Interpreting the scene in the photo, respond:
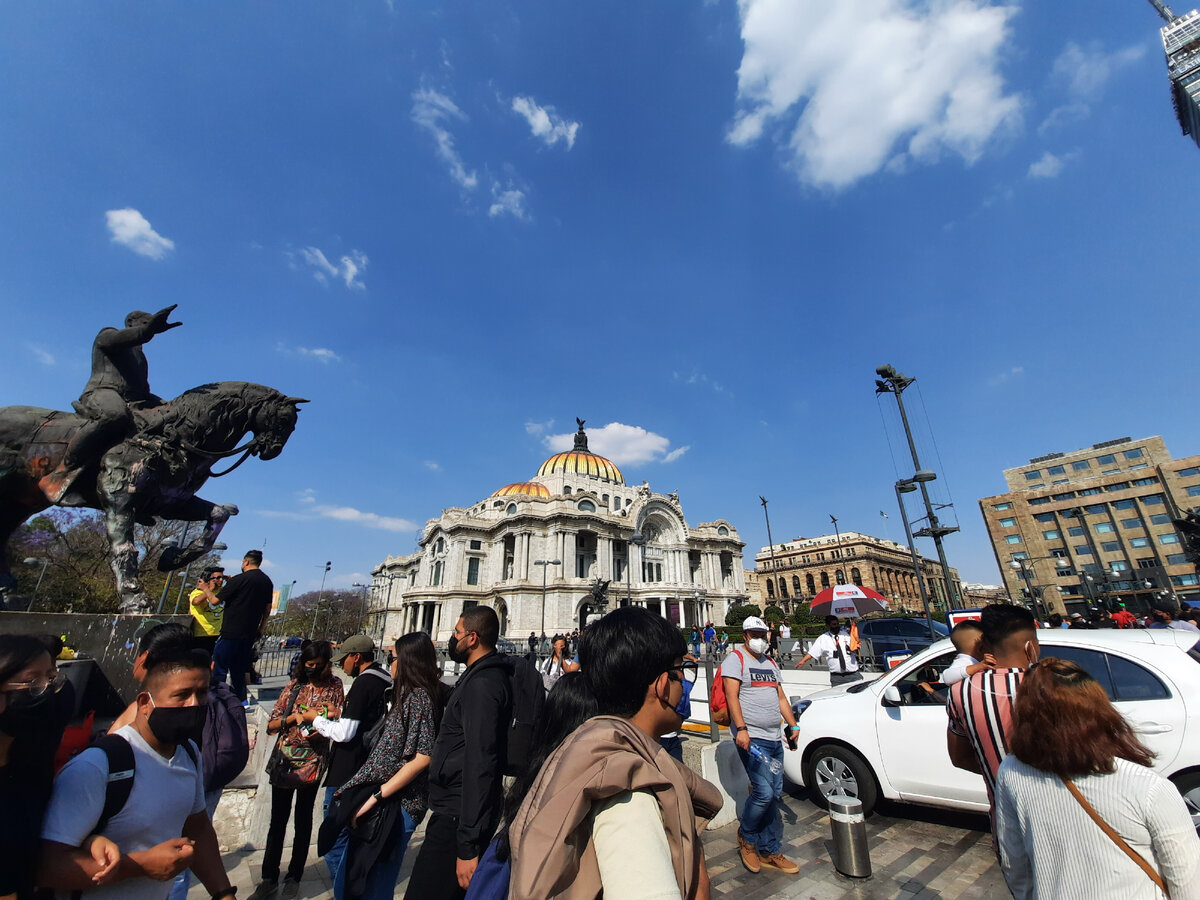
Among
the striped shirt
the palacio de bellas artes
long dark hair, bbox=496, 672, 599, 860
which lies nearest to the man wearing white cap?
the striped shirt

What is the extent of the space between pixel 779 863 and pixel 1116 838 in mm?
3007

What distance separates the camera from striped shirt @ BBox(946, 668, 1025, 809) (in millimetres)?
2334

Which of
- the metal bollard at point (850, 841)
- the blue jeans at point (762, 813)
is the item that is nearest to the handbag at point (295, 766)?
the blue jeans at point (762, 813)

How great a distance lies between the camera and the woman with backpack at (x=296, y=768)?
11.2 ft

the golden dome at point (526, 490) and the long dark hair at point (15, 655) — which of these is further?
the golden dome at point (526, 490)

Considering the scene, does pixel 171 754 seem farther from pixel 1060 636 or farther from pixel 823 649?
pixel 823 649

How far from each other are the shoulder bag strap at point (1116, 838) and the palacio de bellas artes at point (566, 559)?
35595mm

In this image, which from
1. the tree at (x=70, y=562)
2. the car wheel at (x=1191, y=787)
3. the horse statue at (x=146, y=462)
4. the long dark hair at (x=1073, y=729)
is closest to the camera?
the long dark hair at (x=1073, y=729)

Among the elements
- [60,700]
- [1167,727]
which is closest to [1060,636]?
[1167,727]

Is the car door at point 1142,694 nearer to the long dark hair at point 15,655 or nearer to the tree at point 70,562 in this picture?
the long dark hair at point 15,655

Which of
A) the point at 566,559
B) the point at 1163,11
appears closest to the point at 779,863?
the point at 566,559

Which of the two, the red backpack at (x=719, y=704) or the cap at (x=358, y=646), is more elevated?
the cap at (x=358, y=646)

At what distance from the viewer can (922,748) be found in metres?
4.68

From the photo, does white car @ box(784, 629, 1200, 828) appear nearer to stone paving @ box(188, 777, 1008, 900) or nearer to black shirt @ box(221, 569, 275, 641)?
stone paving @ box(188, 777, 1008, 900)
